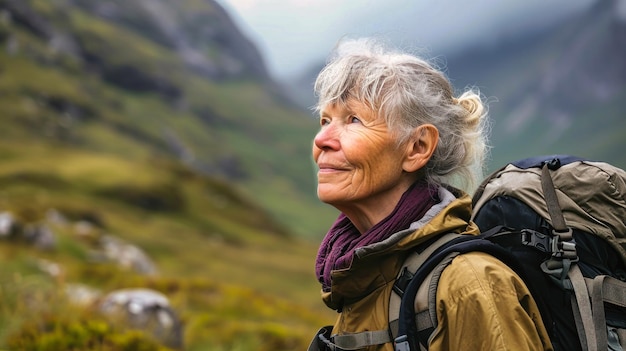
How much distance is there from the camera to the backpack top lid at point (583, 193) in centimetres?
349

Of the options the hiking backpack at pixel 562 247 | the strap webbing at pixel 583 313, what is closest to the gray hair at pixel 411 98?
the hiking backpack at pixel 562 247

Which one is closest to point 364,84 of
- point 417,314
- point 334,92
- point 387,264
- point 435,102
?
point 334,92

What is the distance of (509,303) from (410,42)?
1.99 m

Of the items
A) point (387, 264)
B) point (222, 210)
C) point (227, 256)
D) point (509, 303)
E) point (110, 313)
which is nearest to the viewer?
point (509, 303)

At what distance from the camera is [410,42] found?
425 centimetres

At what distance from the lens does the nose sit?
379cm

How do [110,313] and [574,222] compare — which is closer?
[574,222]

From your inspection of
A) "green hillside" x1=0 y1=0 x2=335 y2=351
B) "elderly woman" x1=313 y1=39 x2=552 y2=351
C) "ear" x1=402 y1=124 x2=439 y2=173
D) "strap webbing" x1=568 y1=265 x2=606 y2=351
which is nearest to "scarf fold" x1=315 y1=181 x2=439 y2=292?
"elderly woman" x1=313 y1=39 x2=552 y2=351

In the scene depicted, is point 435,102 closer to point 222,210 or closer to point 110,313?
point 110,313

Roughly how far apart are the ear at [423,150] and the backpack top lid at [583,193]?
18.1 inches

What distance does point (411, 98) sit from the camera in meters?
3.70

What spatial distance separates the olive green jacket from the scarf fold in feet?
0.34

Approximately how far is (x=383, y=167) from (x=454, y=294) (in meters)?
0.99

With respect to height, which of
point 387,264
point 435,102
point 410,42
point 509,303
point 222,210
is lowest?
point 509,303
